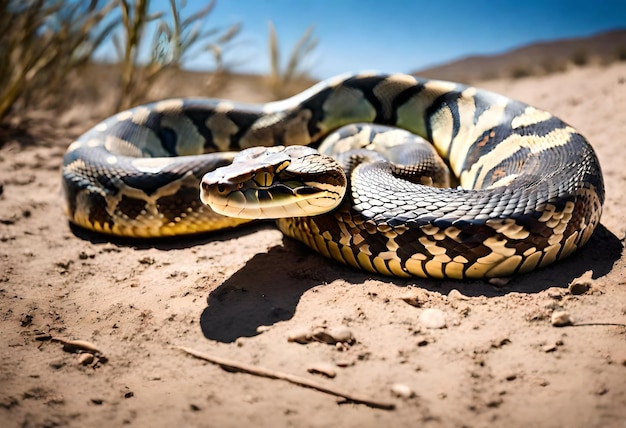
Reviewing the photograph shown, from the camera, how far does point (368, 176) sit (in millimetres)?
3361

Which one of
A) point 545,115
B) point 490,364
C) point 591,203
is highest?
point 545,115

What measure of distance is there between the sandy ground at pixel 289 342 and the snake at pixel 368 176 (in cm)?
21

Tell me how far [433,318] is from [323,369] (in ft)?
2.27

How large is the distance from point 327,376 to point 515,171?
2343 mm

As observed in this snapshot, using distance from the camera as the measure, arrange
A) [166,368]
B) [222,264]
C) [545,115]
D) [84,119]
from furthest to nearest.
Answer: [84,119], [545,115], [222,264], [166,368]

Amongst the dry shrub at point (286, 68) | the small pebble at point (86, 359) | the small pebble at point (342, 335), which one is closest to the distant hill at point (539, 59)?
the dry shrub at point (286, 68)

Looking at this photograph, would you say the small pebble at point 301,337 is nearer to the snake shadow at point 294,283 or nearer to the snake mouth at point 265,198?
the snake shadow at point 294,283

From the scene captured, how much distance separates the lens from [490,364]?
218 cm

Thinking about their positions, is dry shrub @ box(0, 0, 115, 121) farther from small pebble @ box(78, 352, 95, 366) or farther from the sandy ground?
small pebble @ box(78, 352, 95, 366)

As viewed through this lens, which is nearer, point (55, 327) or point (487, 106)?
point (55, 327)

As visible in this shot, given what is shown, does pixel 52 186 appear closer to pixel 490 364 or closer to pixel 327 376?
pixel 327 376

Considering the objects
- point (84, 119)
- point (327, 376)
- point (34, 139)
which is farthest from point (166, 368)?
point (84, 119)

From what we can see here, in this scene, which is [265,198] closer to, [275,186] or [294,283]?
[275,186]

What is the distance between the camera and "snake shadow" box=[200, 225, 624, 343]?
2.67 m
